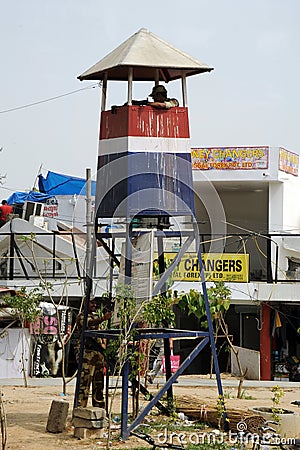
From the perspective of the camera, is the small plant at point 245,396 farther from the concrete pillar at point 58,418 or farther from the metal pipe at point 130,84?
the metal pipe at point 130,84

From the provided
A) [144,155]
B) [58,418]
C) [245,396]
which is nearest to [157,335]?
[58,418]

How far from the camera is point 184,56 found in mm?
12070

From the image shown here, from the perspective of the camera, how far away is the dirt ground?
35.9 feet

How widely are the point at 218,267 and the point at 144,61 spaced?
1057cm

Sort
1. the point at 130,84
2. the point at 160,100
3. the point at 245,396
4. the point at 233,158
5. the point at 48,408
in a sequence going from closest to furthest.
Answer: the point at 130,84 → the point at 160,100 → the point at 48,408 → the point at 245,396 → the point at 233,158

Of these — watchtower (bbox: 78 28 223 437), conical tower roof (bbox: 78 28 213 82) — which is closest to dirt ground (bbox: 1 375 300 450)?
watchtower (bbox: 78 28 223 437)

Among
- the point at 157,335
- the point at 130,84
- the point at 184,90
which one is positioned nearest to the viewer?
the point at 157,335

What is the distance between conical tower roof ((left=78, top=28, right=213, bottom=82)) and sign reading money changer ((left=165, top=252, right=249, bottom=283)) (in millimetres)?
9074

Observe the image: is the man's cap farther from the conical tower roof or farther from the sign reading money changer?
the sign reading money changer

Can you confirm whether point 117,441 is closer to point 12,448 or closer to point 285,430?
point 12,448

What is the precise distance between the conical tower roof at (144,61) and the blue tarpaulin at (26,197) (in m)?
16.2

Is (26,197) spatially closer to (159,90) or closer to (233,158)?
(233,158)

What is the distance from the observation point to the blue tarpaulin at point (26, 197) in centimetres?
2884

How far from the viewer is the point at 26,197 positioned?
2988cm
